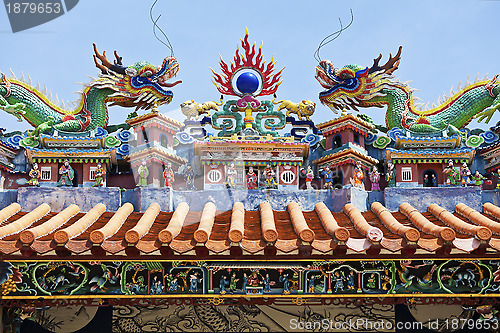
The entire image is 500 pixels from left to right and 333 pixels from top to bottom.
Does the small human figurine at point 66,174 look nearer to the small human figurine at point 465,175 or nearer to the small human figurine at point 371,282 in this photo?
the small human figurine at point 371,282

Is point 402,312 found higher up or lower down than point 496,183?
lower down

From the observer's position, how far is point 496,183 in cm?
1172

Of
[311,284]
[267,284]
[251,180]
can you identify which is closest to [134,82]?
[251,180]

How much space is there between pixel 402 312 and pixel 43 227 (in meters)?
5.58

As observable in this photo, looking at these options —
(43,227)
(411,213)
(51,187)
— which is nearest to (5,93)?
(51,187)

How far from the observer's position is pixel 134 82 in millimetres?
12352

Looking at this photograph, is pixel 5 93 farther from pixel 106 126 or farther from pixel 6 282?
pixel 6 282

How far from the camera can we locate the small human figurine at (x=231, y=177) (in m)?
11.3

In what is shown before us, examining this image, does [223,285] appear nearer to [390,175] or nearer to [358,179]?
[358,179]

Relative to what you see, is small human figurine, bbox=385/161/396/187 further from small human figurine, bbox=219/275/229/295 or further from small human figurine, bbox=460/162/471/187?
small human figurine, bbox=219/275/229/295

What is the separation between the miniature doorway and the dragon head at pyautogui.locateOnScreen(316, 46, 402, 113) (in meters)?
1.65

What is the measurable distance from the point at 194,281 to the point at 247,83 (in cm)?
453

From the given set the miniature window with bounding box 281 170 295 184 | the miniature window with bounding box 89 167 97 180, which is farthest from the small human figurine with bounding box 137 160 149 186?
the miniature window with bounding box 281 170 295 184

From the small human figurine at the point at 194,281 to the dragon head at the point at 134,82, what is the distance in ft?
14.3
